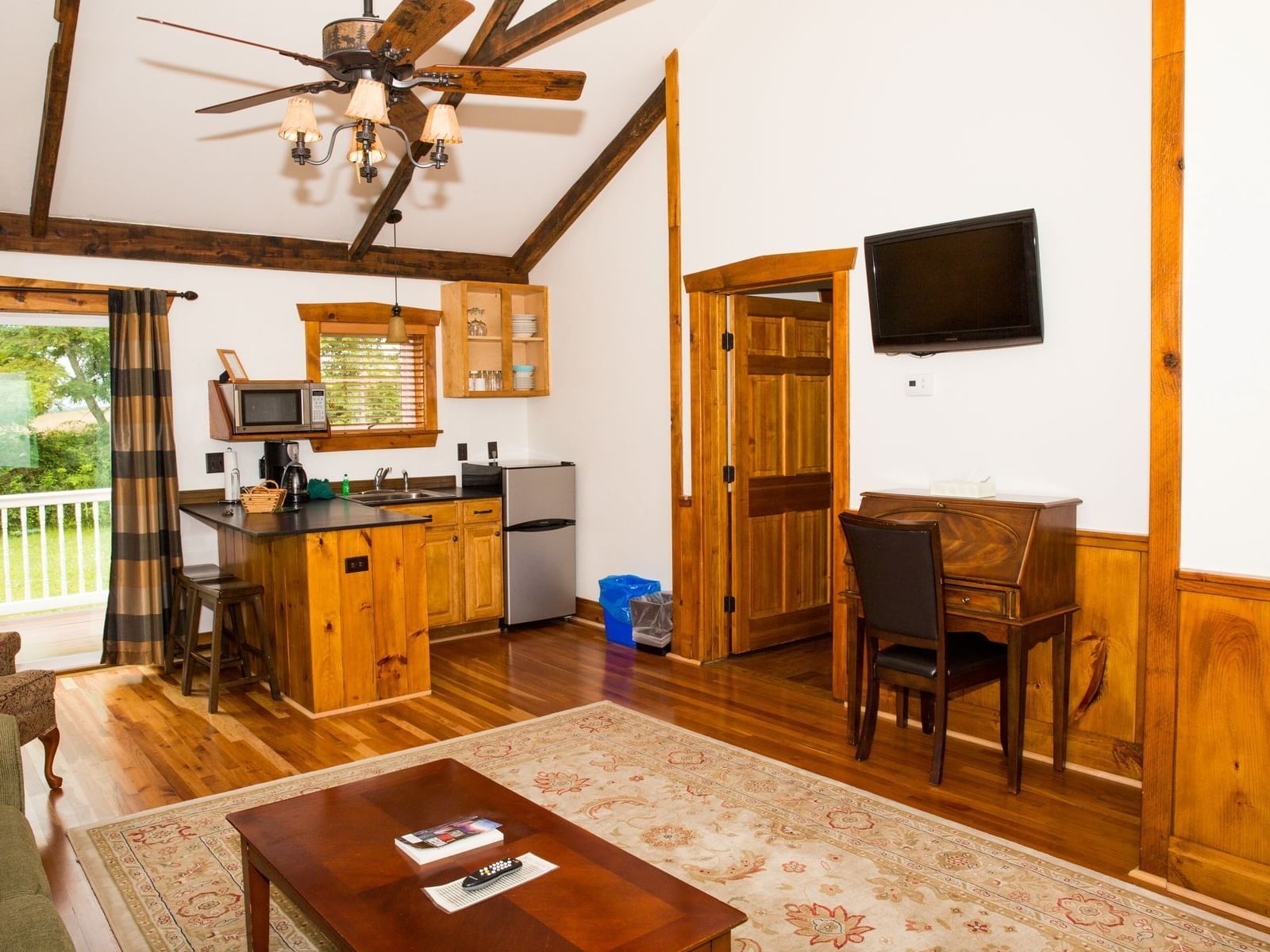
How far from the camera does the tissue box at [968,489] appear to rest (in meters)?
3.72

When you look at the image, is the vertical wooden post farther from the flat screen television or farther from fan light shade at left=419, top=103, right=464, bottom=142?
fan light shade at left=419, top=103, right=464, bottom=142

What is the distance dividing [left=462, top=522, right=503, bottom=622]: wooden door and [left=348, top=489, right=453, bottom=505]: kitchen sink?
12.8 inches

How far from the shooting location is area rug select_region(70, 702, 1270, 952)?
2.56 m

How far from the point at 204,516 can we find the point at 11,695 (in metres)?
1.79

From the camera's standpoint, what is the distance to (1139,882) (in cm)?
280

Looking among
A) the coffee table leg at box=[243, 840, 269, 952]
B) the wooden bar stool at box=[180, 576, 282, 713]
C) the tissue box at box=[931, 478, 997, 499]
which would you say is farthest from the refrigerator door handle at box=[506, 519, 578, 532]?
the coffee table leg at box=[243, 840, 269, 952]

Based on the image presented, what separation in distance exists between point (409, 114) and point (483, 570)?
3423 mm

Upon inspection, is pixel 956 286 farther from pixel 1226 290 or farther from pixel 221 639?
pixel 221 639

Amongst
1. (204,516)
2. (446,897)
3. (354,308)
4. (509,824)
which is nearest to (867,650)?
(509,824)

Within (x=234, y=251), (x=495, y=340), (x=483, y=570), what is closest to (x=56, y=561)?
(x=234, y=251)

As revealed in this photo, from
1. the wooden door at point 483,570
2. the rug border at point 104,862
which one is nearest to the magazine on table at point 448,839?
the rug border at point 104,862

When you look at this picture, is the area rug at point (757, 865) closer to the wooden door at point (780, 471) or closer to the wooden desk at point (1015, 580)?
the wooden desk at point (1015, 580)

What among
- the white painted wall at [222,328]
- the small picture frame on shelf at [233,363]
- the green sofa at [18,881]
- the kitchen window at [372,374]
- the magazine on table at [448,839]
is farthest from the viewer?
the kitchen window at [372,374]

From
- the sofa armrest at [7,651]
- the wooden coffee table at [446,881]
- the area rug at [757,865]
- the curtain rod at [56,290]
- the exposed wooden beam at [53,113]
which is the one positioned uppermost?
the exposed wooden beam at [53,113]
